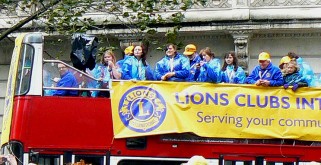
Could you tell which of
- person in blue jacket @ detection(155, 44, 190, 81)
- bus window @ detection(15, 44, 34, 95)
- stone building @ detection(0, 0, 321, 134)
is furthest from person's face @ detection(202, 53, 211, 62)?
stone building @ detection(0, 0, 321, 134)

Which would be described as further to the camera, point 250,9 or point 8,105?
point 250,9

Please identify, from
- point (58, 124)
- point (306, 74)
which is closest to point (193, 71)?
point (306, 74)

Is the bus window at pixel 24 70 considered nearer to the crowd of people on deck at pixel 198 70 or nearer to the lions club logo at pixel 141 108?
the crowd of people on deck at pixel 198 70

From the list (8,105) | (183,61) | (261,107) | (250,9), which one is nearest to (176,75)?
(183,61)

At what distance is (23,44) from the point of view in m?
16.9

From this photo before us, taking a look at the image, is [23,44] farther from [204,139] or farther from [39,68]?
[204,139]

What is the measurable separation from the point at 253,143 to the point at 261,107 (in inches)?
22.1

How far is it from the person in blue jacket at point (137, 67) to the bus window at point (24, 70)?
142 cm

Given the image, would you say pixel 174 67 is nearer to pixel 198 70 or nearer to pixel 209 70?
pixel 198 70

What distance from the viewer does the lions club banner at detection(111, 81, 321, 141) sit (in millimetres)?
16516

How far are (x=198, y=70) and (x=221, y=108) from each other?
0.73m

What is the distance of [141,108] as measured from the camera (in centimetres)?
1662

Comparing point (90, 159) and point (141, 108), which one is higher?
point (141, 108)

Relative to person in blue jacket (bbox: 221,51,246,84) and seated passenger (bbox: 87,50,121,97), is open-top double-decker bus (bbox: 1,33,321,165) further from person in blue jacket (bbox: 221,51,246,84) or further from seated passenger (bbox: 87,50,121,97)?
person in blue jacket (bbox: 221,51,246,84)
